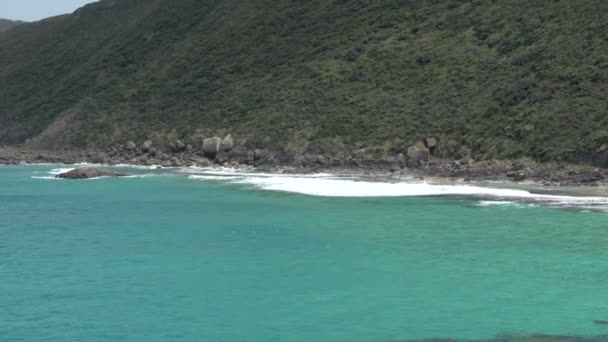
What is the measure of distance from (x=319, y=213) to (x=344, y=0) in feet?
185

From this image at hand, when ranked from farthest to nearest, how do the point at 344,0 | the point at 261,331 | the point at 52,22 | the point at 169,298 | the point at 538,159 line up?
1. the point at 52,22
2. the point at 344,0
3. the point at 538,159
4. the point at 169,298
5. the point at 261,331

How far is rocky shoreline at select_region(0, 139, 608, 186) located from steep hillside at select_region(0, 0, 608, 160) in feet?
5.83

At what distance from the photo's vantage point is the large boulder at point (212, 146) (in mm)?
71812

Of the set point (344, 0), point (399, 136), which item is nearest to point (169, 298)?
point (399, 136)

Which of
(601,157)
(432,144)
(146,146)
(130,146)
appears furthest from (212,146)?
(601,157)

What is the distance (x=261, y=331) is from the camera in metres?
17.6

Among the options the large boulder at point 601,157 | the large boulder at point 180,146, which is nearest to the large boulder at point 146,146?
the large boulder at point 180,146

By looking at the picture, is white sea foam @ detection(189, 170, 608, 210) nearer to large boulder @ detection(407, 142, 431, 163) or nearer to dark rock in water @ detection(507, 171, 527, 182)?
dark rock in water @ detection(507, 171, 527, 182)

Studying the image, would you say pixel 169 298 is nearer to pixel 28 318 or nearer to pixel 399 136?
pixel 28 318

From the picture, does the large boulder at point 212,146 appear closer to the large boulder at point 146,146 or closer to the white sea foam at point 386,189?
the large boulder at point 146,146

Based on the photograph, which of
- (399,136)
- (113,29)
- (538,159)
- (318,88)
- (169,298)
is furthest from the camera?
(113,29)

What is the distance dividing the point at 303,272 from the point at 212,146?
49.3 meters

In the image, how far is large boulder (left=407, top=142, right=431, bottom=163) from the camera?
5750 cm

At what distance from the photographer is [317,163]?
205ft
